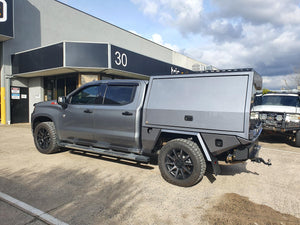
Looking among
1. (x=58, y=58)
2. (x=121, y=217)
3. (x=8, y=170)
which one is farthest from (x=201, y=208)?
(x=58, y=58)

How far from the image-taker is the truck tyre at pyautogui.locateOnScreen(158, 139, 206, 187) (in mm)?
3725

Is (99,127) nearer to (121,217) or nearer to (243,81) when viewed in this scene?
(121,217)

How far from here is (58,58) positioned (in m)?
10.6

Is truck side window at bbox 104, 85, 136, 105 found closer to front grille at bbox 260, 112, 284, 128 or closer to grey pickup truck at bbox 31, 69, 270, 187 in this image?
grey pickup truck at bbox 31, 69, 270, 187

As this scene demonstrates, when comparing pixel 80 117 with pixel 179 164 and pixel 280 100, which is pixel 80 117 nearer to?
pixel 179 164

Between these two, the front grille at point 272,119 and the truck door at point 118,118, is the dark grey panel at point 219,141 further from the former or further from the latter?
the front grille at point 272,119

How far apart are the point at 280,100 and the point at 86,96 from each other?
758 centimetres

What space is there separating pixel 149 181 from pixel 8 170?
3.00 meters

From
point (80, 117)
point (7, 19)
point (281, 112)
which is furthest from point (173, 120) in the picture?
point (7, 19)

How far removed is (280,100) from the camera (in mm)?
8773

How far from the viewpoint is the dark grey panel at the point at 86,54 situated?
408 inches

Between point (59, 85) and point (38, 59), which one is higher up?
point (38, 59)

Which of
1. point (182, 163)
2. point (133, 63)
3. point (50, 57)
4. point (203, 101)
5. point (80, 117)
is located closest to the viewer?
point (203, 101)

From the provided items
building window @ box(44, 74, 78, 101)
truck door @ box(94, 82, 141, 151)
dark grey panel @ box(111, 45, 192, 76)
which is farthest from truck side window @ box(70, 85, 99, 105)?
building window @ box(44, 74, 78, 101)
